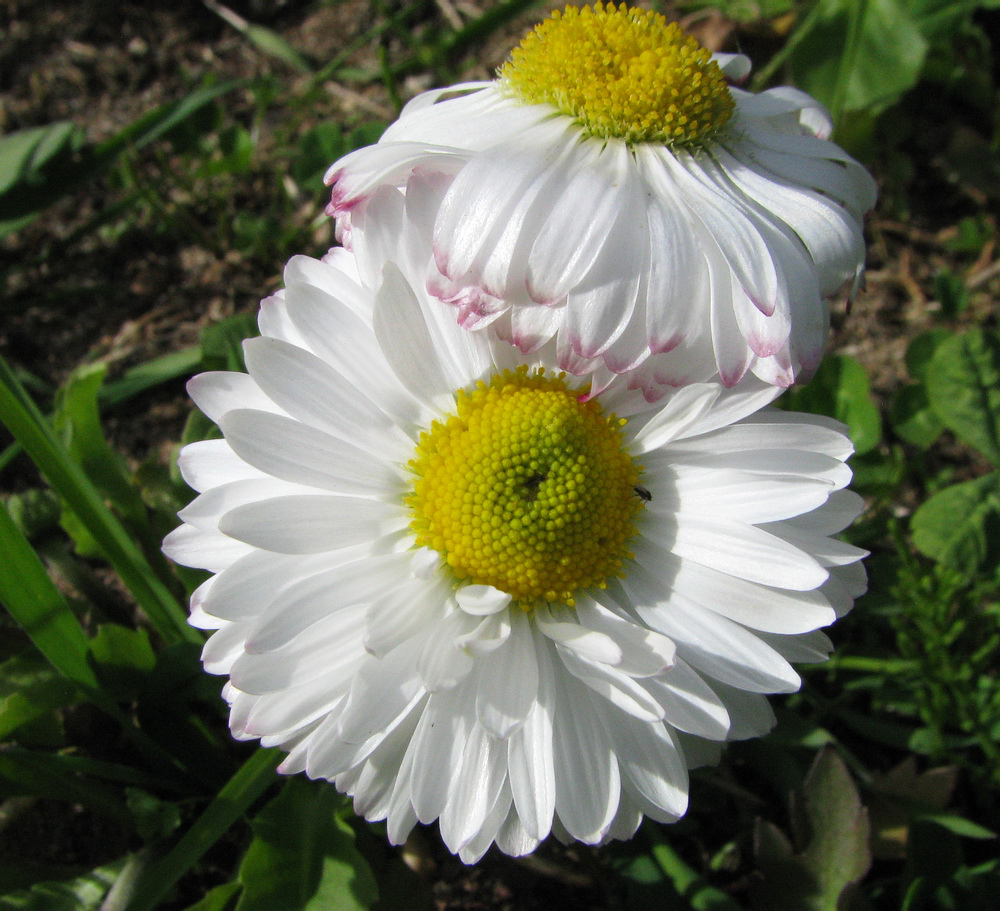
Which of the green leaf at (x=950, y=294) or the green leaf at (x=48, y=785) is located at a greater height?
the green leaf at (x=48, y=785)

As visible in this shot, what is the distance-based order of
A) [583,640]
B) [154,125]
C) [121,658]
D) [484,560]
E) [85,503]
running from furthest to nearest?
[154,125]
[121,658]
[85,503]
[484,560]
[583,640]

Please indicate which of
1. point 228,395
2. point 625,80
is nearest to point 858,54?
point 625,80

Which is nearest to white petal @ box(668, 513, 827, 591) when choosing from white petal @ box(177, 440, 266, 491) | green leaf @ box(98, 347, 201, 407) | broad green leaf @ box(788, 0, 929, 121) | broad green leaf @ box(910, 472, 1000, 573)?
white petal @ box(177, 440, 266, 491)

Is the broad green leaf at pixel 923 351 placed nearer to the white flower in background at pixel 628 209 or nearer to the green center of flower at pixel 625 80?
the white flower in background at pixel 628 209

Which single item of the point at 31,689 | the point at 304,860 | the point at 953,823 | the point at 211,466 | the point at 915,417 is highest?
the point at 211,466

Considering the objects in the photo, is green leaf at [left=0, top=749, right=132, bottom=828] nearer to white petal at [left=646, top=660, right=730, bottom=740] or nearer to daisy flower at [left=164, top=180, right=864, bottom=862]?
daisy flower at [left=164, top=180, right=864, bottom=862]

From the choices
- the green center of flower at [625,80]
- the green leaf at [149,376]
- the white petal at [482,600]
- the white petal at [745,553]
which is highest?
the green center of flower at [625,80]

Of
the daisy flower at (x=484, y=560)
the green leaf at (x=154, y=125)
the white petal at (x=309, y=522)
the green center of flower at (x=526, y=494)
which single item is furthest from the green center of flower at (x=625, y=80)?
the green leaf at (x=154, y=125)

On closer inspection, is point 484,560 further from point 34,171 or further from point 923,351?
point 34,171
